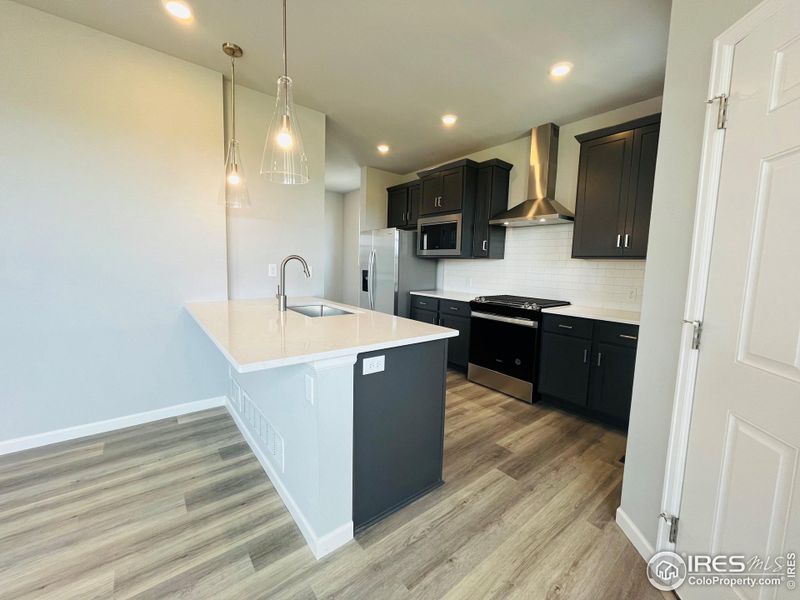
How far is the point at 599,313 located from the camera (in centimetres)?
287

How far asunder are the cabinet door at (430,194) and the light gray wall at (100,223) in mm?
2429

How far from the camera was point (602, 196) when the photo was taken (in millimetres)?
2875

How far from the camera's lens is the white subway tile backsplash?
9.88 feet

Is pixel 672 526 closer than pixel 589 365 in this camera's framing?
Yes

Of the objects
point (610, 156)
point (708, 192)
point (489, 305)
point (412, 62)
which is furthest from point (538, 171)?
point (708, 192)

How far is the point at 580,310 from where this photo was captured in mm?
3016

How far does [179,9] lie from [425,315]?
11.3 feet

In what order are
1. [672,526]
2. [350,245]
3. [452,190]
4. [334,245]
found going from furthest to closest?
[334,245] < [350,245] < [452,190] < [672,526]

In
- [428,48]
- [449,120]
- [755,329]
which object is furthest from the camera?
[449,120]

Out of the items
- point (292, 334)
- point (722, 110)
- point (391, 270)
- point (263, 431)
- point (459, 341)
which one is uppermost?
point (722, 110)

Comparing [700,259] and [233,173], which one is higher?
[233,173]

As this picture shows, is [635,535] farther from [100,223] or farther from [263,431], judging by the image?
[100,223]

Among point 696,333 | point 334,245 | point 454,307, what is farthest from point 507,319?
point 334,245

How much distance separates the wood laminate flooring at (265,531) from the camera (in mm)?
1332
